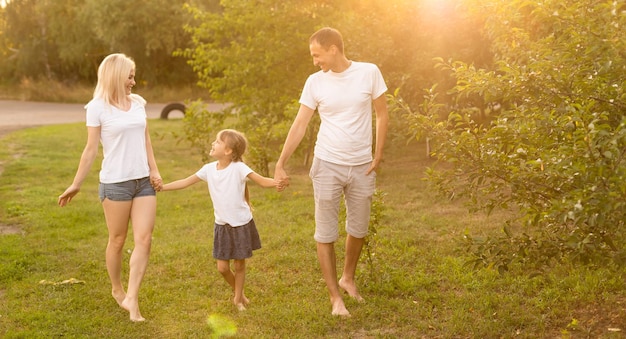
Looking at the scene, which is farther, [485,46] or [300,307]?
[485,46]

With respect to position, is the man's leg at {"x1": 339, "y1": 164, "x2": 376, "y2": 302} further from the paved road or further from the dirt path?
the paved road

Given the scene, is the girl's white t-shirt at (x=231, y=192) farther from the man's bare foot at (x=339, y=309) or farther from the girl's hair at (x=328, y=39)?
the girl's hair at (x=328, y=39)

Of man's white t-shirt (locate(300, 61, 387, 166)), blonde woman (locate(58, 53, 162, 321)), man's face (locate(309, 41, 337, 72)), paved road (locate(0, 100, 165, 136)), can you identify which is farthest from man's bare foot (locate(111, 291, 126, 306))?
paved road (locate(0, 100, 165, 136))

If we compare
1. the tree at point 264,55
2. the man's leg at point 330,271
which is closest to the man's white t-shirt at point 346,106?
the man's leg at point 330,271

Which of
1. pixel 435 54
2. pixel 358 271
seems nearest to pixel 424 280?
pixel 358 271

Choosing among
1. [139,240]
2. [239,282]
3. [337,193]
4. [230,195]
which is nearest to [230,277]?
[239,282]

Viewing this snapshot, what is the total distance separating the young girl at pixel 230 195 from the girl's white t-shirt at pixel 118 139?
391 mm

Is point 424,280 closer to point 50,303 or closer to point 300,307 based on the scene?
point 300,307

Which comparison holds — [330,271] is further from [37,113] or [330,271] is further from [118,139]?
[37,113]

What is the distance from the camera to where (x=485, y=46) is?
12.5 metres

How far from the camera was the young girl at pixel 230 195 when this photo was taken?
5.77 meters

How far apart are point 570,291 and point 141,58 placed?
33.7 meters

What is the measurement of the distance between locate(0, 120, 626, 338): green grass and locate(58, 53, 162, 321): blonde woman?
618 mm

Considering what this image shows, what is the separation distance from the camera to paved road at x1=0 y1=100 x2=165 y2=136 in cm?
2405
